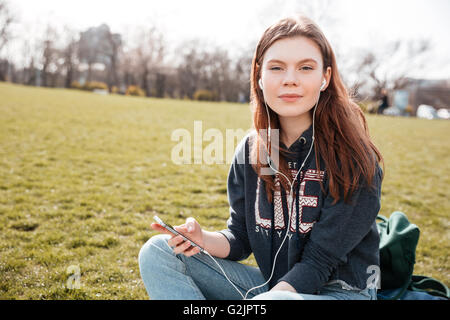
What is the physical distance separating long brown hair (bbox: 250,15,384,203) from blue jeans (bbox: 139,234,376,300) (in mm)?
428

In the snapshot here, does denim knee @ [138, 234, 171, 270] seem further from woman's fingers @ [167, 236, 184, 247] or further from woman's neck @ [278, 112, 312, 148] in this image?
woman's neck @ [278, 112, 312, 148]

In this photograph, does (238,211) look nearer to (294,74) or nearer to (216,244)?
(216,244)

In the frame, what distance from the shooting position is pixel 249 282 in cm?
180

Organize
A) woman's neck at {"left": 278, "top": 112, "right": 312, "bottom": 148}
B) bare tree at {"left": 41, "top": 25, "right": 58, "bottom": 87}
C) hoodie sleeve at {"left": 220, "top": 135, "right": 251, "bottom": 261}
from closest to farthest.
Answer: woman's neck at {"left": 278, "top": 112, "right": 312, "bottom": 148} → hoodie sleeve at {"left": 220, "top": 135, "right": 251, "bottom": 261} → bare tree at {"left": 41, "top": 25, "right": 58, "bottom": 87}

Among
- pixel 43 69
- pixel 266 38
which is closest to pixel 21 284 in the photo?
pixel 266 38

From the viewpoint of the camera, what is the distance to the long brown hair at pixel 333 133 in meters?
1.53

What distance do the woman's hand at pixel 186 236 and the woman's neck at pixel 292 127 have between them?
2.11 ft

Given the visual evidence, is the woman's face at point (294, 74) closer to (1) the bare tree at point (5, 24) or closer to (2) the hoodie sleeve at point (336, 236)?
(2) the hoodie sleeve at point (336, 236)

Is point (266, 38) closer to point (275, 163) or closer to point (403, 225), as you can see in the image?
point (275, 163)

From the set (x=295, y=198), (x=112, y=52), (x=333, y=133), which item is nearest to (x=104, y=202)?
(x=295, y=198)

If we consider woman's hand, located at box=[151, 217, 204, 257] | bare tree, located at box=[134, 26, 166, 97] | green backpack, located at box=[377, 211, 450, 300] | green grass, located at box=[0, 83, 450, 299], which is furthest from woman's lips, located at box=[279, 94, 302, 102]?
bare tree, located at box=[134, 26, 166, 97]

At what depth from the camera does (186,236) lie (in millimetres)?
1727

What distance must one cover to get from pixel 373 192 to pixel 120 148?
6672 millimetres

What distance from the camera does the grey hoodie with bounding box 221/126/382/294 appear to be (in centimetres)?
149
